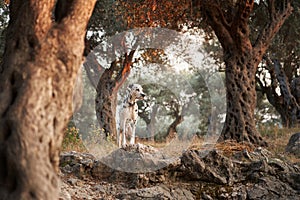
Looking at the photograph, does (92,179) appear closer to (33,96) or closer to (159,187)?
(159,187)

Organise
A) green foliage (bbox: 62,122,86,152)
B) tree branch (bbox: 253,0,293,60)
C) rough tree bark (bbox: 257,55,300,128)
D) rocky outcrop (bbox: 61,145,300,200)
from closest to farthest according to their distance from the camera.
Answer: rocky outcrop (bbox: 61,145,300,200)
green foliage (bbox: 62,122,86,152)
tree branch (bbox: 253,0,293,60)
rough tree bark (bbox: 257,55,300,128)

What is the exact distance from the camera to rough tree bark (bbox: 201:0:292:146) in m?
14.6

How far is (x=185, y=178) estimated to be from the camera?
9156 millimetres

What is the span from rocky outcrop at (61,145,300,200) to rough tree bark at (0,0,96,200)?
170 inches

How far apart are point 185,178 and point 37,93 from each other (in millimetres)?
5565

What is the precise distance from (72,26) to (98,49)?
19.6 metres

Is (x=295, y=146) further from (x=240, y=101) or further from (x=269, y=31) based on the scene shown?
(x=269, y=31)

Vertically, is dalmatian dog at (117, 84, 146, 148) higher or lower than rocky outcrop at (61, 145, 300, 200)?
higher

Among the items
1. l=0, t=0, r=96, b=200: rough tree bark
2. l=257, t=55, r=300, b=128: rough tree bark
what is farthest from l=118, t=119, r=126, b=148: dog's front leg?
l=257, t=55, r=300, b=128: rough tree bark

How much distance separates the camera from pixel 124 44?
2331 centimetres

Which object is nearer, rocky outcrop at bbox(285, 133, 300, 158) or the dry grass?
rocky outcrop at bbox(285, 133, 300, 158)

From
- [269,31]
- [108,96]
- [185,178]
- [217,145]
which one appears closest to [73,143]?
[217,145]

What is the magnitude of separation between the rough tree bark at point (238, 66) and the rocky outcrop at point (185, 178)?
4866mm

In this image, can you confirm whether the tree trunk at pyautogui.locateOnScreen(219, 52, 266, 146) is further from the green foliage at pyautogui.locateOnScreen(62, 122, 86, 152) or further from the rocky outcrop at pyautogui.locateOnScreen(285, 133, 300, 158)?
the green foliage at pyautogui.locateOnScreen(62, 122, 86, 152)
